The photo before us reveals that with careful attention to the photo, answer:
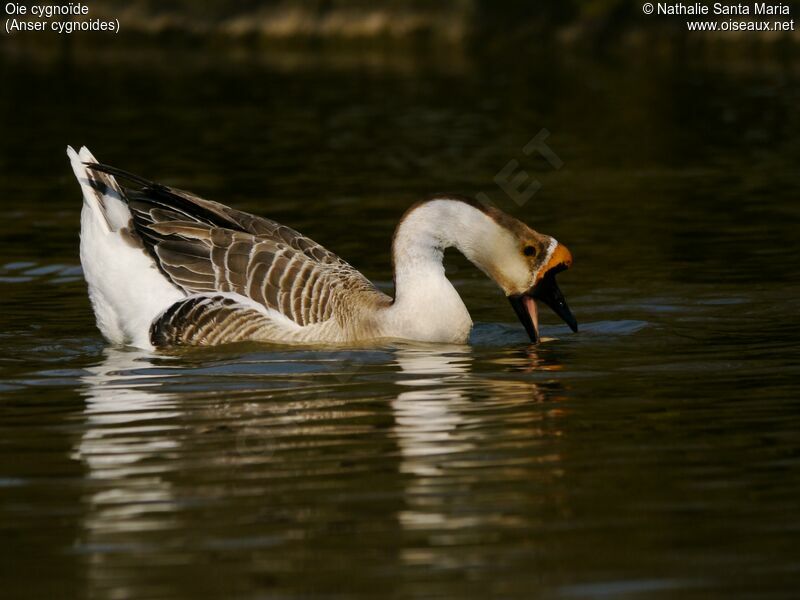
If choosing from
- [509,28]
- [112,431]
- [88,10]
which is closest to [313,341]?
[112,431]

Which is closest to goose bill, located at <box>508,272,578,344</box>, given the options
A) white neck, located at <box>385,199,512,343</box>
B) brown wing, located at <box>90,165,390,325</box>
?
white neck, located at <box>385,199,512,343</box>

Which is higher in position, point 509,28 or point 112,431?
point 509,28

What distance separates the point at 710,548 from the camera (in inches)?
259

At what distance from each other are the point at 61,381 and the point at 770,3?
1489 inches

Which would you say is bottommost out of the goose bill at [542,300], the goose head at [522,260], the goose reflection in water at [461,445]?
the goose reflection in water at [461,445]

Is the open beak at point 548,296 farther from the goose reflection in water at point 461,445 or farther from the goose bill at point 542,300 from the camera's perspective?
the goose reflection in water at point 461,445

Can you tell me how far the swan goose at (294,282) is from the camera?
445 inches

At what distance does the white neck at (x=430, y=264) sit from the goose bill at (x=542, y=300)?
40 cm

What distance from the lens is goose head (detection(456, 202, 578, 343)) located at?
11.2 m

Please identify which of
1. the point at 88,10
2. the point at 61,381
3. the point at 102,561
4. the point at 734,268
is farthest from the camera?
the point at 88,10

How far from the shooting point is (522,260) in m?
11.2

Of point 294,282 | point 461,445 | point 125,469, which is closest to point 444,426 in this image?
point 461,445

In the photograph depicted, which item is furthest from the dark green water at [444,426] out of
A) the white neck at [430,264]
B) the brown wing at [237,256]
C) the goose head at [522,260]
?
the brown wing at [237,256]

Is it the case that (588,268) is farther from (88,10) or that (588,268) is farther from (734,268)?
(88,10)
